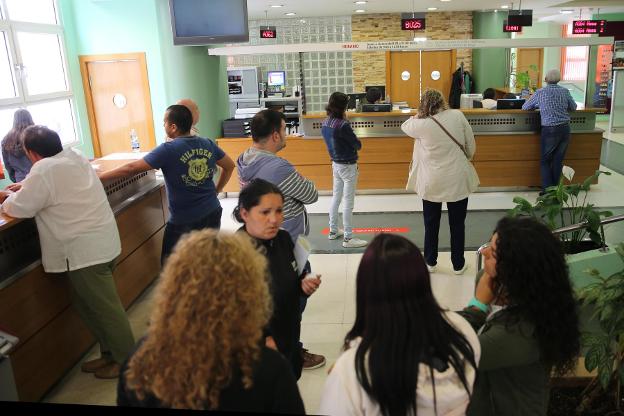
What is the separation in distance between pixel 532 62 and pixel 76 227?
1615cm

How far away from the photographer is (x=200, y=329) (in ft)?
3.81

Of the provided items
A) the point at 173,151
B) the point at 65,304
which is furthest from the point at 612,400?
the point at 65,304

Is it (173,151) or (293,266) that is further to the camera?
(173,151)

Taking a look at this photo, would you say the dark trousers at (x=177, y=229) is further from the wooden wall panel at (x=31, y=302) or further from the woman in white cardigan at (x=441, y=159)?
the woman in white cardigan at (x=441, y=159)

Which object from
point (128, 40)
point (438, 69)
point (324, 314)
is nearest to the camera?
point (324, 314)

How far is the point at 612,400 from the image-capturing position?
258 cm

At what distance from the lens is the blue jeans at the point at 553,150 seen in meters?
6.81

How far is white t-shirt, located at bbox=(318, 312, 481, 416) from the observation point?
128 centimetres

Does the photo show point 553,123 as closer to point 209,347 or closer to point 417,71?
point 417,71

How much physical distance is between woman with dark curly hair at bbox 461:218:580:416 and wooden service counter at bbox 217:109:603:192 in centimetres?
575

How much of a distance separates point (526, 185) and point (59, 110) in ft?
19.5

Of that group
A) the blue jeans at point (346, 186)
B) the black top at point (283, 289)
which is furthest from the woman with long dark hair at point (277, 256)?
the blue jeans at point (346, 186)

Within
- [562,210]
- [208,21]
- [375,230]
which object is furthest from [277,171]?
[208,21]

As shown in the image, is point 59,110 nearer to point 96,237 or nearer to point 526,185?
point 96,237
